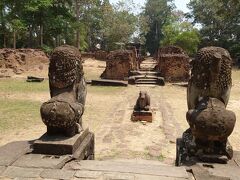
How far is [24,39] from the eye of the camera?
35.6m

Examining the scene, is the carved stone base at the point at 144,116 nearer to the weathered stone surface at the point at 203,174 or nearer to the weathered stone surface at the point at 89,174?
the weathered stone surface at the point at 203,174

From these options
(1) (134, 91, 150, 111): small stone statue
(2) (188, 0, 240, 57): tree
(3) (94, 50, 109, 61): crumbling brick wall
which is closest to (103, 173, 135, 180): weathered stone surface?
(1) (134, 91, 150, 111): small stone statue

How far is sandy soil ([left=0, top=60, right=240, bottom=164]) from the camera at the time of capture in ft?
21.7

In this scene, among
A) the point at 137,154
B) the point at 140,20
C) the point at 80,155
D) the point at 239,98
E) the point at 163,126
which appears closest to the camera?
the point at 80,155

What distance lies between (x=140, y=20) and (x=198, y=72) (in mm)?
44912

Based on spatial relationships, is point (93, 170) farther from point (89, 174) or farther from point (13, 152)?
point (13, 152)

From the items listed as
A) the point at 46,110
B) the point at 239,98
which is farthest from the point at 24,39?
the point at 46,110

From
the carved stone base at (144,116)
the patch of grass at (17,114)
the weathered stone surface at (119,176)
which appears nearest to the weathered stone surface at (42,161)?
the weathered stone surface at (119,176)

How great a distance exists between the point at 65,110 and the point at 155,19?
5508 centimetres

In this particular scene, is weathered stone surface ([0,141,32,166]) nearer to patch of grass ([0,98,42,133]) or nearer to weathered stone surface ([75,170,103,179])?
weathered stone surface ([75,170,103,179])

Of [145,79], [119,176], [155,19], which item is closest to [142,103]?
[119,176]

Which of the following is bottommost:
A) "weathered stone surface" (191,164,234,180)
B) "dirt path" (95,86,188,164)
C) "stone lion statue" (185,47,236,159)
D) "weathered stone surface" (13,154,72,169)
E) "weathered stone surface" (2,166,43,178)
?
"dirt path" (95,86,188,164)

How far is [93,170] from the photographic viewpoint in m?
3.79

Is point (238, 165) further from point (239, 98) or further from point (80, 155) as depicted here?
point (239, 98)
